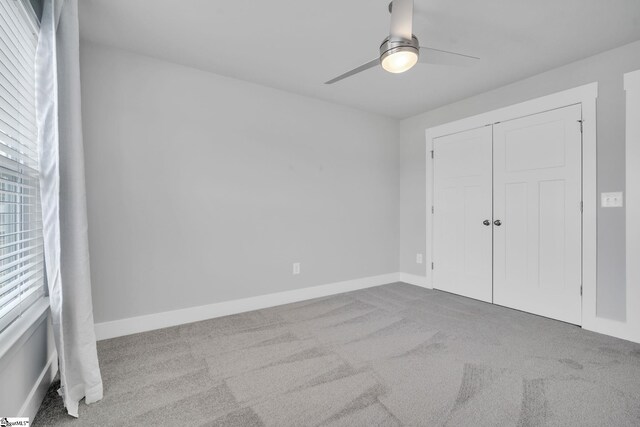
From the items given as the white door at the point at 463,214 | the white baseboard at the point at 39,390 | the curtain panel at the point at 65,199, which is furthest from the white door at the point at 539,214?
the white baseboard at the point at 39,390

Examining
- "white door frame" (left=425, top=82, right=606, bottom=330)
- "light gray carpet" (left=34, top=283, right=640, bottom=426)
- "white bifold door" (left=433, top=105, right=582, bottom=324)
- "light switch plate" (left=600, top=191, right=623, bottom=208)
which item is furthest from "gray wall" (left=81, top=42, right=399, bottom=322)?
"light switch plate" (left=600, top=191, right=623, bottom=208)

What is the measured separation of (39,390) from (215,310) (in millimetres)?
1389

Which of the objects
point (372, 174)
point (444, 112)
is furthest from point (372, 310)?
point (444, 112)

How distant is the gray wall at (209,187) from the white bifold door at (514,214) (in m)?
1.04

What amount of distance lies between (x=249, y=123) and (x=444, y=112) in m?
2.41

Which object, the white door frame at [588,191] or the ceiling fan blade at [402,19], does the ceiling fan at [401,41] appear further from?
the white door frame at [588,191]

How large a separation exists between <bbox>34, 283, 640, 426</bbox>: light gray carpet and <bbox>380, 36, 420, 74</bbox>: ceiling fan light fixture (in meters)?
1.89

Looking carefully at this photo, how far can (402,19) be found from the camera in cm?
167

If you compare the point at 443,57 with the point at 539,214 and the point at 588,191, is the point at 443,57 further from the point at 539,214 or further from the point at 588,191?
the point at 539,214

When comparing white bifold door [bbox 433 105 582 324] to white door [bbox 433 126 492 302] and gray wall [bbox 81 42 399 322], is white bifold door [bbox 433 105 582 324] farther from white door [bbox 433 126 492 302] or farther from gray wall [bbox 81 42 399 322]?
gray wall [bbox 81 42 399 322]

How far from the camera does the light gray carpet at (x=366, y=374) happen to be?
1548 mm

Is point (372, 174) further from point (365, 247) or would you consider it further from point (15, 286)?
point (15, 286)

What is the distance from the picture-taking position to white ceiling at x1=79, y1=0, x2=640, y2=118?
2004mm

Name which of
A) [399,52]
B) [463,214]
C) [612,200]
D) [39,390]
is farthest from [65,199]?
[612,200]
